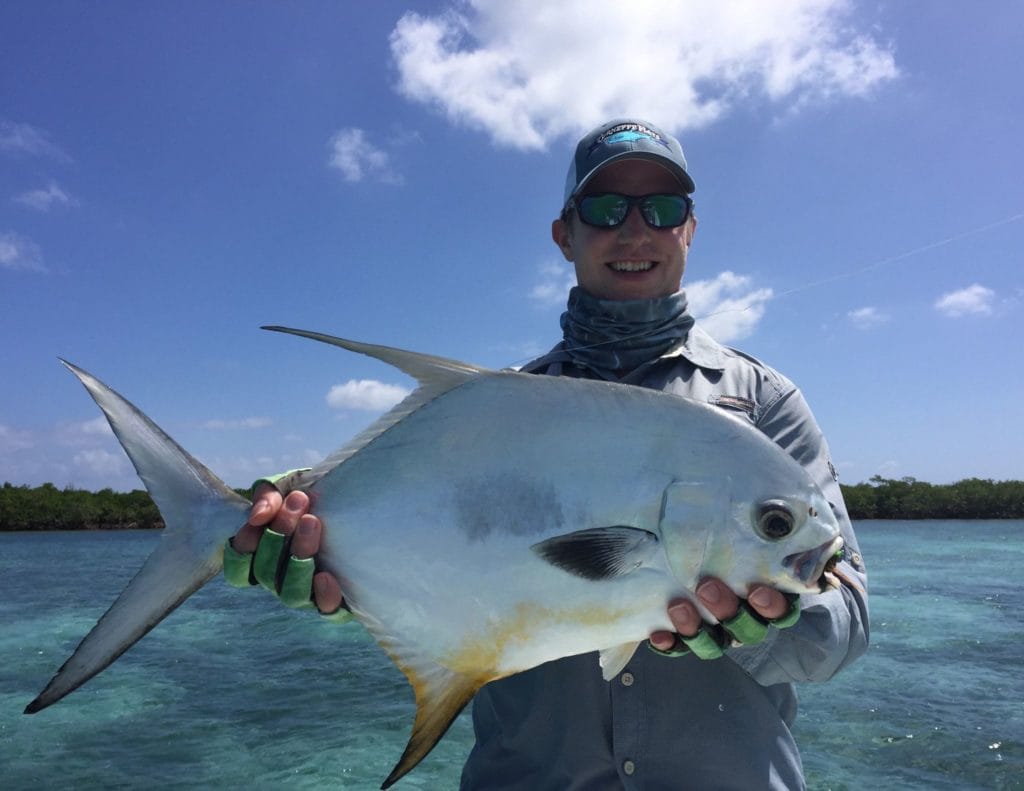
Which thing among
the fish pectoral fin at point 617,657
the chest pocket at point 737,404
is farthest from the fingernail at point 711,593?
the chest pocket at point 737,404

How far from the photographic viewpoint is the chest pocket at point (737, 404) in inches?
91.3

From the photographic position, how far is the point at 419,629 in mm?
1843

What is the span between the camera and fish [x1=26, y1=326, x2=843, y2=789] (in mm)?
1694

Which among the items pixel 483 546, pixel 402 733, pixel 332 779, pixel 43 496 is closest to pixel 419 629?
pixel 483 546

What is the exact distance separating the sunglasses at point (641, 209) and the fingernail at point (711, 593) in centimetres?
139

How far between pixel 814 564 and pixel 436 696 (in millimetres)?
944

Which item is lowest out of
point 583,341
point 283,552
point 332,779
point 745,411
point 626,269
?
point 332,779

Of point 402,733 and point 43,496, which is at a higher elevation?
point 43,496

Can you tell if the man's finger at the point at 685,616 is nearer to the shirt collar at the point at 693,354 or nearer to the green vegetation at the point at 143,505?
the shirt collar at the point at 693,354

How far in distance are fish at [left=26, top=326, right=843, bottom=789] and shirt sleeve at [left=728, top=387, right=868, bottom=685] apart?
0.19 m

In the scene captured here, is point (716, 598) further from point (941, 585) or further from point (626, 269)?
point (941, 585)

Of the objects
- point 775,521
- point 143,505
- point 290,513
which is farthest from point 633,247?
point 143,505

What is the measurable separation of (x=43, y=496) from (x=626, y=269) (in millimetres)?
55702

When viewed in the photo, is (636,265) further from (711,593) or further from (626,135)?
(711,593)
